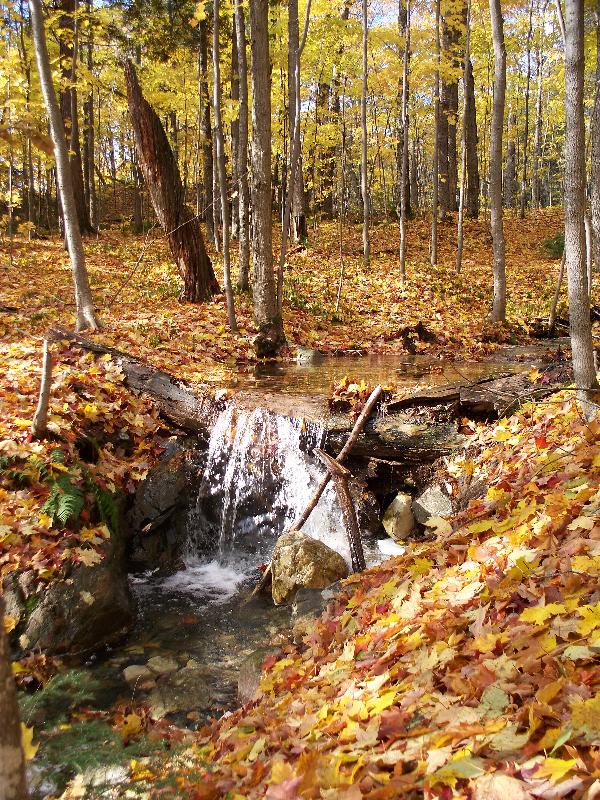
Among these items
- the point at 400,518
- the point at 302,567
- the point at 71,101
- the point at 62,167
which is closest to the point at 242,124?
the point at 62,167

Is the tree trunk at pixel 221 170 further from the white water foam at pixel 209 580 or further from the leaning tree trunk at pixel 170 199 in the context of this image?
the white water foam at pixel 209 580

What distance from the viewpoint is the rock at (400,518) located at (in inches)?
235

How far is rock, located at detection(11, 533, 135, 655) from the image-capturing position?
13.8ft

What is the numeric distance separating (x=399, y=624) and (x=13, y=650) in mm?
3020

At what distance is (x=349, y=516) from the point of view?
17.1ft

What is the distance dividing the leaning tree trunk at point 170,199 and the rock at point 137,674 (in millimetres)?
8746

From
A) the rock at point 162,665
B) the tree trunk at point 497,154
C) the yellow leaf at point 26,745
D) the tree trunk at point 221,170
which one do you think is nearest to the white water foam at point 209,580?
the rock at point 162,665

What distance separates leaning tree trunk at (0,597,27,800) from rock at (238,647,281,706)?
7.53 ft

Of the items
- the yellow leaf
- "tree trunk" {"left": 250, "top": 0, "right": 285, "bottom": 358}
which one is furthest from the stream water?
the yellow leaf

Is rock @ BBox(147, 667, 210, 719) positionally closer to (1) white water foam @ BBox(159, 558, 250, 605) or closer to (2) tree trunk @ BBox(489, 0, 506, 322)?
(1) white water foam @ BBox(159, 558, 250, 605)

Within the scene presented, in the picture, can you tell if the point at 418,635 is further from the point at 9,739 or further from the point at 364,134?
the point at 364,134

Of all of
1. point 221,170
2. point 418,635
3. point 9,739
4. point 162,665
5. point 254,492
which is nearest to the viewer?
point 9,739

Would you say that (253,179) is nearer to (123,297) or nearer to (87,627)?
(123,297)

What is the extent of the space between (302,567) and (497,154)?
851 centimetres
